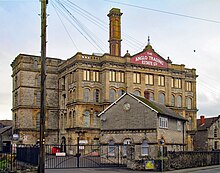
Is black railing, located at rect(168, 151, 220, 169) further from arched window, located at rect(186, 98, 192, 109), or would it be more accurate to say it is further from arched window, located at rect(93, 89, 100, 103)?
arched window, located at rect(186, 98, 192, 109)

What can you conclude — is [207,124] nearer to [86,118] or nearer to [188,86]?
[188,86]

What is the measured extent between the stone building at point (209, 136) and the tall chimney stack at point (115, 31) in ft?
69.3

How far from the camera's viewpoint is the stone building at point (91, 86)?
2537 inches

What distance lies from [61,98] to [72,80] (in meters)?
6.78

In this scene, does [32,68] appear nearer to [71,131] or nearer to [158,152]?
[71,131]

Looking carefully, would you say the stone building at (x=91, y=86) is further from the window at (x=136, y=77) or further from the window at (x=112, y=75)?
the window at (x=136, y=77)

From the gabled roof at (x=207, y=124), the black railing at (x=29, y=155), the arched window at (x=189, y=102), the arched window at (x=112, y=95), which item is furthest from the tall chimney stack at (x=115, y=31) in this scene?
the black railing at (x=29, y=155)

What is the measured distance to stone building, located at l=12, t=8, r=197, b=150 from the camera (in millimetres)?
64438

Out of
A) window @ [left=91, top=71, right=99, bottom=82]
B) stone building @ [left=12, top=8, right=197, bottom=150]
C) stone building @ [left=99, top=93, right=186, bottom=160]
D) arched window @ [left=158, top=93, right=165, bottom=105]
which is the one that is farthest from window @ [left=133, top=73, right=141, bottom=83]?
stone building @ [left=99, top=93, right=186, bottom=160]

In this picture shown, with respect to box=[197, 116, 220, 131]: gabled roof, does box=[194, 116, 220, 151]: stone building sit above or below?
below

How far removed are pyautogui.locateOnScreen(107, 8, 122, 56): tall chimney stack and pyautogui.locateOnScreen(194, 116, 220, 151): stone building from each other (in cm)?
2111

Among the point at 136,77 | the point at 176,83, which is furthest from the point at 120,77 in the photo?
the point at 176,83

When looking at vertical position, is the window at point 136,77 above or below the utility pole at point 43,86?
above

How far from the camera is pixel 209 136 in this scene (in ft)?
242
